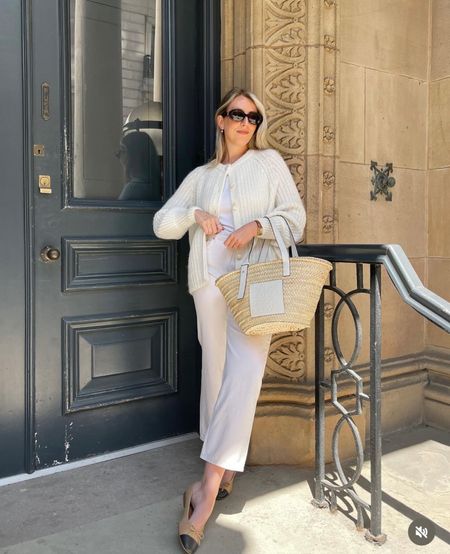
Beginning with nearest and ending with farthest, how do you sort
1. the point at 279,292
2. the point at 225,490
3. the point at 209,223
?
the point at 279,292 < the point at 209,223 < the point at 225,490

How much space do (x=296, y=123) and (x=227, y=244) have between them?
987 mm

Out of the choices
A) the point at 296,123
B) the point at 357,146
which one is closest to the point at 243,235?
the point at 296,123

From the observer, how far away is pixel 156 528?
2.42 m

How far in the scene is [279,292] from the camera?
2199mm

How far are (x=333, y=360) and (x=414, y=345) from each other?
951 mm

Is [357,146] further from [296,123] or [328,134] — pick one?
[296,123]

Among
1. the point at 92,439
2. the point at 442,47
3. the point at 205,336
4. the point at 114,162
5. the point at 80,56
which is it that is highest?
the point at 442,47

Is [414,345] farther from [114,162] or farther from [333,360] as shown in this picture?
[114,162]

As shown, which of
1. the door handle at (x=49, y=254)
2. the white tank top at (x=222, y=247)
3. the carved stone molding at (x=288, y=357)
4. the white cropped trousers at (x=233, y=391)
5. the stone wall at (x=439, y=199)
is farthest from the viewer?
the stone wall at (x=439, y=199)

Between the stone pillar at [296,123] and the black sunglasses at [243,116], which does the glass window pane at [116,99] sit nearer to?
the stone pillar at [296,123]

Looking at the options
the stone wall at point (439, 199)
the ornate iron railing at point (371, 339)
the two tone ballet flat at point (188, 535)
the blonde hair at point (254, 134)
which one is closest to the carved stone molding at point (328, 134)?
the blonde hair at point (254, 134)

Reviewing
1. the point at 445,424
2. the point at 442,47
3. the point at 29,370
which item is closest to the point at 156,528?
the point at 29,370

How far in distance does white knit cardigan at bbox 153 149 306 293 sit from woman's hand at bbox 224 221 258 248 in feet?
0.21

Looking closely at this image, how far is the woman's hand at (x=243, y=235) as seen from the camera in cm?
241
